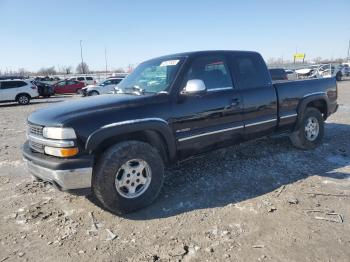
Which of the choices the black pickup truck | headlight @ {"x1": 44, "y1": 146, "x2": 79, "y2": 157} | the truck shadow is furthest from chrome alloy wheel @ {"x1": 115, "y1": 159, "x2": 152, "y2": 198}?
headlight @ {"x1": 44, "y1": 146, "x2": 79, "y2": 157}

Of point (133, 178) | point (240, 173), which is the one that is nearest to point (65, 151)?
point (133, 178)

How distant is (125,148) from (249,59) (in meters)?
2.72

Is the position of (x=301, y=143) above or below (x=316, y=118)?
below

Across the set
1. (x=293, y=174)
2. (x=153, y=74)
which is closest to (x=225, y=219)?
(x=293, y=174)

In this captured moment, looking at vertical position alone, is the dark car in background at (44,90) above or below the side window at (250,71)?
below

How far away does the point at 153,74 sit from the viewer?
4.66m

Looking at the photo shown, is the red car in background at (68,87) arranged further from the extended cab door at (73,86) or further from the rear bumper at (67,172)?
the rear bumper at (67,172)

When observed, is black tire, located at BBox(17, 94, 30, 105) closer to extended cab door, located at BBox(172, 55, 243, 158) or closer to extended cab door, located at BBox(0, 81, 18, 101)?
extended cab door, located at BBox(0, 81, 18, 101)

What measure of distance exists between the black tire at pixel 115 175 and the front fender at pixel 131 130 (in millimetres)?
182

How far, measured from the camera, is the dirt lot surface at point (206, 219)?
10.0 ft

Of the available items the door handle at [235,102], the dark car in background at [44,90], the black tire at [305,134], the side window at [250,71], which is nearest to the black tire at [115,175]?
the door handle at [235,102]

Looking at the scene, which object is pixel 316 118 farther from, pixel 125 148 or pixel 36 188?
pixel 36 188

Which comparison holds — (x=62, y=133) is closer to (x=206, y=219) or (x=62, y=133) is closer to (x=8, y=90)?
(x=206, y=219)

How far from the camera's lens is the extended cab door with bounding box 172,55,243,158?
13.7ft
